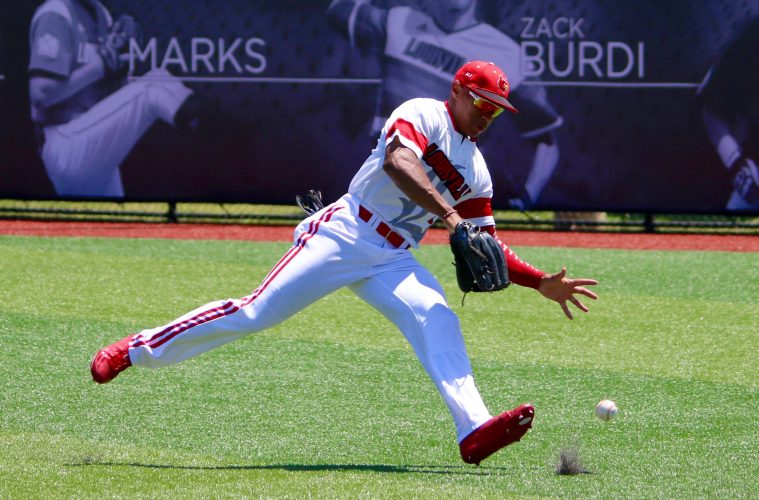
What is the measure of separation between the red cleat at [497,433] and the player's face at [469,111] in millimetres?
1237

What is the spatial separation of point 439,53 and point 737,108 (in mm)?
3486

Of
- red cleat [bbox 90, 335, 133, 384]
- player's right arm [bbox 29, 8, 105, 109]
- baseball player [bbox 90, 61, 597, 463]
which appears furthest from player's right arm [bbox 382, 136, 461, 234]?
player's right arm [bbox 29, 8, 105, 109]

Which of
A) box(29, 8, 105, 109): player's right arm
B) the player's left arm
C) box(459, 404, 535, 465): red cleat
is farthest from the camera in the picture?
box(29, 8, 105, 109): player's right arm

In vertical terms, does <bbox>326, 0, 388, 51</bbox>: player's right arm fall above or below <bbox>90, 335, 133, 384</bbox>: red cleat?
below

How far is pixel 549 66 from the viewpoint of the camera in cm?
1431

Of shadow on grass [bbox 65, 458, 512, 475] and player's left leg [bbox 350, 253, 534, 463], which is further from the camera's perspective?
shadow on grass [bbox 65, 458, 512, 475]

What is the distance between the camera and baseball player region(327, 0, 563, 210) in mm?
14352

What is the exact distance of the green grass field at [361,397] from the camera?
494 cm

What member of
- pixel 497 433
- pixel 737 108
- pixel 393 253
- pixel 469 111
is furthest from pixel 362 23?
pixel 497 433

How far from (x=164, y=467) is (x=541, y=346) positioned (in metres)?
3.77

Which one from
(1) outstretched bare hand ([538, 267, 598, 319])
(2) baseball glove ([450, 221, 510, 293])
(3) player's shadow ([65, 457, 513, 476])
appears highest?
(2) baseball glove ([450, 221, 510, 293])

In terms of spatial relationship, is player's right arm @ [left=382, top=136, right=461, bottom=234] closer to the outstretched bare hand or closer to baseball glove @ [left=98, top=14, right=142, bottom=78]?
the outstretched bare hand

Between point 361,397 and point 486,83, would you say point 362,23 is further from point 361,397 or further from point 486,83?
point 486,83

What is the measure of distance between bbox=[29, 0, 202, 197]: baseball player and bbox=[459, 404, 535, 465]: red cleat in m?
10.9
